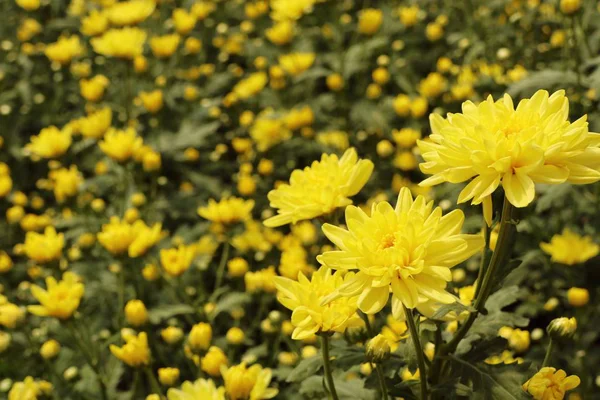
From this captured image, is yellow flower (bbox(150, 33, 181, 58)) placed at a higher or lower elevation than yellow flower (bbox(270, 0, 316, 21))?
lower

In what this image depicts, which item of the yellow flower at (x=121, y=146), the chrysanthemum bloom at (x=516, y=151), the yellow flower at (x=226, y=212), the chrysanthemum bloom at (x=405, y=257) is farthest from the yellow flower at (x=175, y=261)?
the chrysanthemum bloom at (x=516, y=151)

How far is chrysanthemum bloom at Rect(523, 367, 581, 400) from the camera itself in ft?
4.54

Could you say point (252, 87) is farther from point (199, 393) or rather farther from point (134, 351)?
point (199, 393)

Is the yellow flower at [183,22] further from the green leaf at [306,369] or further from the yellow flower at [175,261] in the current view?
the green leaf at [306,369]

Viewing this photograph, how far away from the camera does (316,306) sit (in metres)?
1.47

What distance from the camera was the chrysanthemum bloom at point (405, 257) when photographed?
1.27m

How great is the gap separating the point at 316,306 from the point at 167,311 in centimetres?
142

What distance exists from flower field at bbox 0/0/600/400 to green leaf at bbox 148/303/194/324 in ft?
0.06

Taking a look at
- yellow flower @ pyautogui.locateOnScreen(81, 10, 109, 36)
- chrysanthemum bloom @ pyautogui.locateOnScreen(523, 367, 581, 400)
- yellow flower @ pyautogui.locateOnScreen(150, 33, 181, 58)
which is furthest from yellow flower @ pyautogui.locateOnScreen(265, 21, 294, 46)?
chrysanthemum bloom @ pyautogui.locateOnScreen(523, 367, 581, 400)

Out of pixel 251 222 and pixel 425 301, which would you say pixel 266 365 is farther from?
pixel 425 301

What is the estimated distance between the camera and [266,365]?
276 centimetres

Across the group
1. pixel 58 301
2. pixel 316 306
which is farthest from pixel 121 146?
pixel 316 306

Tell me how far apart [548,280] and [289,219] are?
1.35 m

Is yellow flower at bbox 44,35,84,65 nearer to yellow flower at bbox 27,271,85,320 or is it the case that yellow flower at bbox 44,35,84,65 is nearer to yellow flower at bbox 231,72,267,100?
yellow flower at bbox 231,72,267,100
